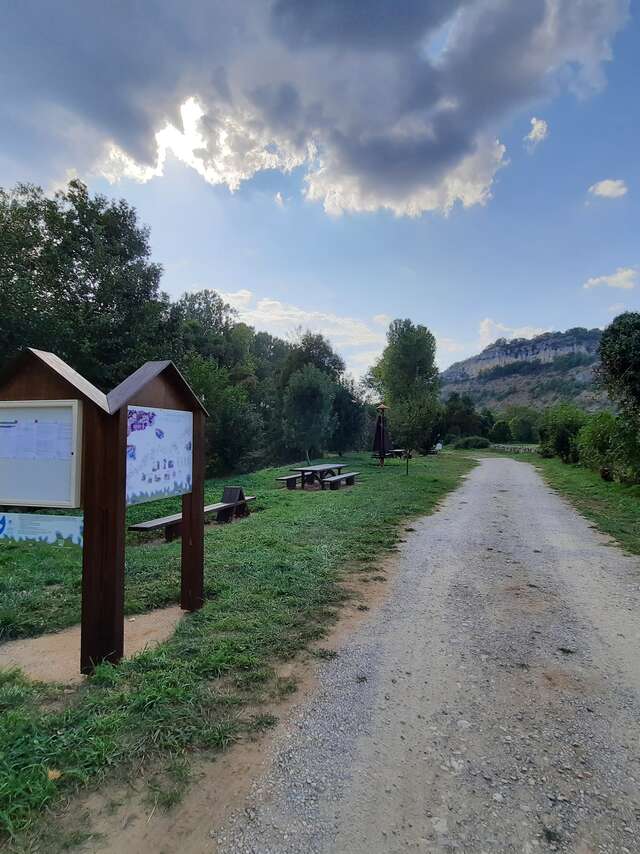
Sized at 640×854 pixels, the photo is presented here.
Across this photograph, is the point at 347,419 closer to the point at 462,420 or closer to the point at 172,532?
the point at 172,532


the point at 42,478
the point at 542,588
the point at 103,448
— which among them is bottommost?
the point at 542,588

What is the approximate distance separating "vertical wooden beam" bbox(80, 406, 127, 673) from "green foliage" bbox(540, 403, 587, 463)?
21900 millimetres

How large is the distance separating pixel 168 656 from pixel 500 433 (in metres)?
46.0

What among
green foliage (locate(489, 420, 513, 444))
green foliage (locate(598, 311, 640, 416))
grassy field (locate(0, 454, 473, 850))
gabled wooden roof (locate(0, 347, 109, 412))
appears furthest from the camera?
green foliage (locate(489, 420, 513, 444))

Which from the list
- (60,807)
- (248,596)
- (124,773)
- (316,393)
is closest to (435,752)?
(124,773)

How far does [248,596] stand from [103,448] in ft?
6.87

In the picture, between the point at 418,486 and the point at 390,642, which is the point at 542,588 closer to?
the point at 390,642

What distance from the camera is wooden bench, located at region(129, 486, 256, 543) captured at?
270 inches

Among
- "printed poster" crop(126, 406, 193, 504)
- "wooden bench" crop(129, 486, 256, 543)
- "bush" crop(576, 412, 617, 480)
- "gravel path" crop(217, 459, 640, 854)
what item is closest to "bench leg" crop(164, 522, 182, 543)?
"wooden bench" crop(129, 486, 256, 543)

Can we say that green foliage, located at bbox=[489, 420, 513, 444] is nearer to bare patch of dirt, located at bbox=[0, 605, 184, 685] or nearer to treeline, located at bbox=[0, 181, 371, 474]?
treeline, located at bbox=[0, 181, 371, 474]

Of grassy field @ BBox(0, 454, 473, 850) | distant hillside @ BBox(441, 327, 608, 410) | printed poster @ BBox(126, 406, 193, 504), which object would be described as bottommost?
grassy field @ BBox(0, 454, 473, 850)

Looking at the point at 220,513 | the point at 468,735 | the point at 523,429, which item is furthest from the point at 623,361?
the point at 523,429

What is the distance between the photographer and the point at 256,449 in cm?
2181

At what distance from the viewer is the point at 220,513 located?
8.67 m
